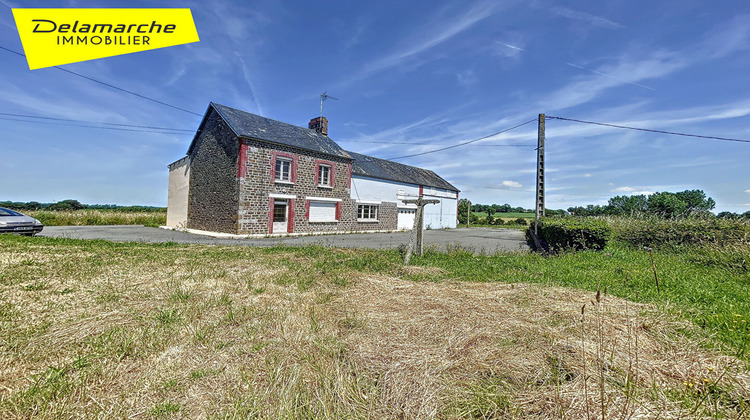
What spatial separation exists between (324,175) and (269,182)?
3803 mm

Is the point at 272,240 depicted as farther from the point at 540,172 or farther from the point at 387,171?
the point at 387,171

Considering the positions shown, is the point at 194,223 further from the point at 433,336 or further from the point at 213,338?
the point at 433,336

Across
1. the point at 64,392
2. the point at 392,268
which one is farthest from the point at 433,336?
the point at 392,268

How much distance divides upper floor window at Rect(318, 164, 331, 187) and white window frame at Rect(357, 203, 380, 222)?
10.2 ft

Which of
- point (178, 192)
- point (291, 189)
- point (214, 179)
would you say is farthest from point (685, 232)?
point (178, 192)

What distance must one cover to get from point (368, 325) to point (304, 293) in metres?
1.64

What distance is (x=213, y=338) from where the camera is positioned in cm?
294

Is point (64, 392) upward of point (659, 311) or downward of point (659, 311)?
downward

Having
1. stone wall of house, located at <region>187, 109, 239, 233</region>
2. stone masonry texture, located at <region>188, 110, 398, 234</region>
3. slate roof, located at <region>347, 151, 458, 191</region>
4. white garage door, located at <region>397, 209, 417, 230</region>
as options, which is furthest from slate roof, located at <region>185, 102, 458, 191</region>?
white garage door, located at <region>397, 209, 417, 230</region>

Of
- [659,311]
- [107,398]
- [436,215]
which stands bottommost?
[107,398]

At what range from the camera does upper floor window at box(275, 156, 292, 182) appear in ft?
51.9

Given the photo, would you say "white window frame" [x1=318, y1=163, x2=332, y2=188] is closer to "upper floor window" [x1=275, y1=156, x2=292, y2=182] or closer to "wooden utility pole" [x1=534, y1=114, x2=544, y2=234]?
"upper floor window" [x1=275, y1=156, x2=292, y2=182]

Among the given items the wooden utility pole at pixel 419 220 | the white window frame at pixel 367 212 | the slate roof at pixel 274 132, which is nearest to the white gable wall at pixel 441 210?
the white window frame at pixel 367 212

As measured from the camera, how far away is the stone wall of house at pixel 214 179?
1455 cm
